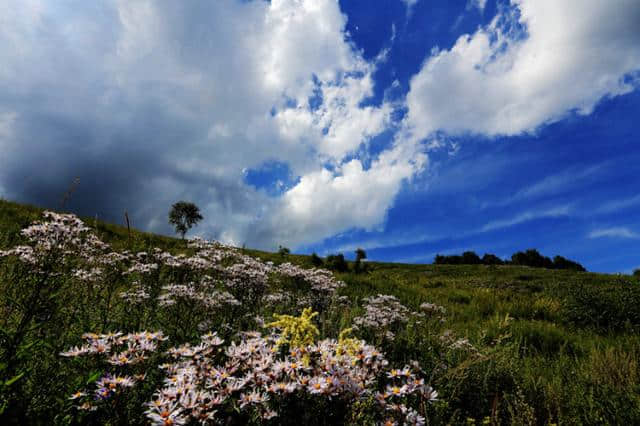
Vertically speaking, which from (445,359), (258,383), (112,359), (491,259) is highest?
(491,259)

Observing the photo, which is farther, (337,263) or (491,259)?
(491,259)

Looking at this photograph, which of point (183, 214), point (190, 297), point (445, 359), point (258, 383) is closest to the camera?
point (258, 383)

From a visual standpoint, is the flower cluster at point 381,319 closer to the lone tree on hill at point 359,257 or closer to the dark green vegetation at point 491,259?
the lone tree on hill at point 359,257

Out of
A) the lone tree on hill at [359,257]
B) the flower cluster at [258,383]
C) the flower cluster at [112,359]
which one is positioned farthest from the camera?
the lone tree on hill at [359,257]

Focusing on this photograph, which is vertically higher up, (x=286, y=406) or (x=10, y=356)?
(x=10, y=356)

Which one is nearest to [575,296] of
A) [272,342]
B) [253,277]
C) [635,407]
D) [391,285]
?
[391,285]

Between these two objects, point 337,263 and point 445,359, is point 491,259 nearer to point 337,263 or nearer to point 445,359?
point 337,263

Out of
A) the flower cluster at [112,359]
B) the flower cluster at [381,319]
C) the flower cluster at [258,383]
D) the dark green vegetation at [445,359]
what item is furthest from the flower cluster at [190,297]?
the flower cluster at [381,319]

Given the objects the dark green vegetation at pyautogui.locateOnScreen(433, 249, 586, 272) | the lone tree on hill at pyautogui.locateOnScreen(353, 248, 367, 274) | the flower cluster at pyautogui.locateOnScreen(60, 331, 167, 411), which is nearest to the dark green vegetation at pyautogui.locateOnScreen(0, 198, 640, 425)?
the flower cluster at pyautogui.locateOnScreen(60, 331, 167, 411)

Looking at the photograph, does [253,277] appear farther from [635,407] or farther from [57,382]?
[635,407]

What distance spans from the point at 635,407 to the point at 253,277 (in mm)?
5453

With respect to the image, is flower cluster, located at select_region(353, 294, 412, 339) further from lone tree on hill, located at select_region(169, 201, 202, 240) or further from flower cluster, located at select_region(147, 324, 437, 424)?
lone tree on hill, located at select_region(169, 201, 202, 240)

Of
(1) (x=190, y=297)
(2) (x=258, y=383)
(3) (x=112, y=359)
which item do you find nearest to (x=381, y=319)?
(1) (x=190, y=297)

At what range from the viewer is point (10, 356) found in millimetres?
2518
